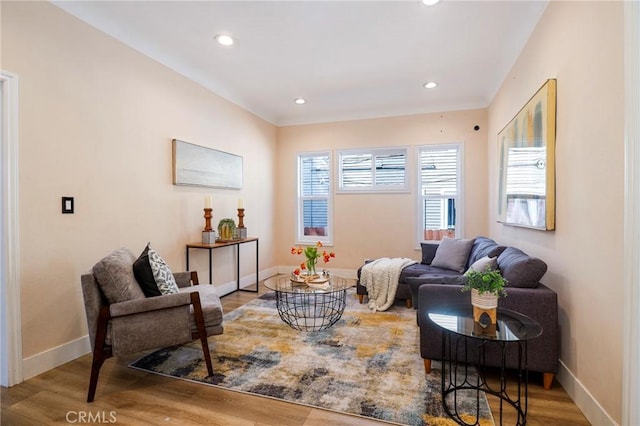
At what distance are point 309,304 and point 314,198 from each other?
8.01 ft

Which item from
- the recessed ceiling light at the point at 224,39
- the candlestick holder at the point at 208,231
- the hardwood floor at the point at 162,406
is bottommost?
the hardwood floor at the point at 162,406

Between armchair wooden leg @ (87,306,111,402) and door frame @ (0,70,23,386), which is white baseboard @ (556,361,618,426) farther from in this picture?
door frame @ (0,70,23,386)

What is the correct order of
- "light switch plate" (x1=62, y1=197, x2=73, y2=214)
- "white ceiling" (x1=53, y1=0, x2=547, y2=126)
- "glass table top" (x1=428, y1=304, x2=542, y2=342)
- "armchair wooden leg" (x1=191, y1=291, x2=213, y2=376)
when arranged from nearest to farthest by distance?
"glass table top" (x1=428, y1=304, x2=542, y2=342) → "armchair wooden leg" (x1=191, y1=291, x2=213, y2=376) → "light switch plate" (x1=62, y1=197, x2=73, y2=214) → "white ceiling" (x1=53, y1=0, x2=547, y2=126)

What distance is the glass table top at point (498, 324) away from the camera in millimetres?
1646

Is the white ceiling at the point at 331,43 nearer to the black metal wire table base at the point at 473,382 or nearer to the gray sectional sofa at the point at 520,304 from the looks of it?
the gray sectional sofa at the point at 520,304

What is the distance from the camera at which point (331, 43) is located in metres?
3.12

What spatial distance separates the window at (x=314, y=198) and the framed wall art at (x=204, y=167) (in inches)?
55.6

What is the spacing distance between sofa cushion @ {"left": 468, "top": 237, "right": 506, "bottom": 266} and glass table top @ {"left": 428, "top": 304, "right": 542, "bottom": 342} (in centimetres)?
107

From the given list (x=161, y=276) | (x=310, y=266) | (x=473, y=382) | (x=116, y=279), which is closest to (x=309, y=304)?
(x=310, y=266)

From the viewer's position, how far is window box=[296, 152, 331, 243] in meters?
5.61

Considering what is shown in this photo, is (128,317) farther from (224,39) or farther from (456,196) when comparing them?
(456,196)

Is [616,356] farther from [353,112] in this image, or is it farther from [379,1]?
[353,112]

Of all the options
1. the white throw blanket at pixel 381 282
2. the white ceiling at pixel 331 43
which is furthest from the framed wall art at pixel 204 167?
the white throw blanket at pixel 381 282

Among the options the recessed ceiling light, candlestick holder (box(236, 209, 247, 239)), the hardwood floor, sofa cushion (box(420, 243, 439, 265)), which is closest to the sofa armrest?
the hardwood floor
